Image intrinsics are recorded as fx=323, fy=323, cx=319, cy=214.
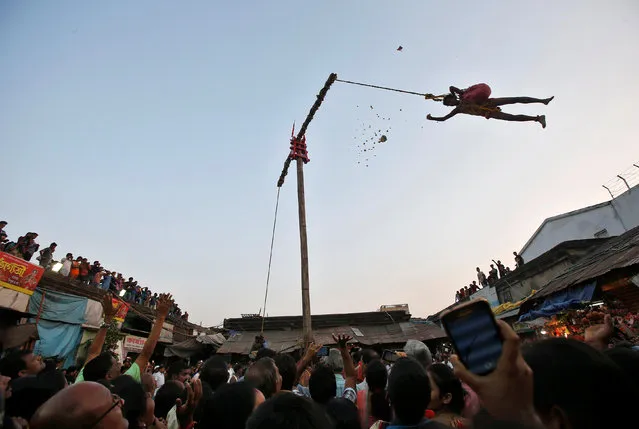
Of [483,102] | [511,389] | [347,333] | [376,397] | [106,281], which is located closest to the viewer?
[511,389]

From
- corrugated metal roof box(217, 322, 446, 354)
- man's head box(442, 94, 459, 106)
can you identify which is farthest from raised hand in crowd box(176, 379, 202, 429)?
corrugated metal roof box(217, 322, 446, 354)

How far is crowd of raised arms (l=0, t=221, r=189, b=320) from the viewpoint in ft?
36.8

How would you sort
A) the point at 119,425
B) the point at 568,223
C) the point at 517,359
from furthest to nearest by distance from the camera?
1. the point at 568,223
2. the point at 119,425
3. the point at 517,359

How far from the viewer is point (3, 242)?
10.7 meters

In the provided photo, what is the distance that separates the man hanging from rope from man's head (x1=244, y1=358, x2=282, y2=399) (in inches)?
305

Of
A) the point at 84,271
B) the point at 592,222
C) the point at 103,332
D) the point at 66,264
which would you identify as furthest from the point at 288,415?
the point at 592,222

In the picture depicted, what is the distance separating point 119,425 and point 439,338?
19.9 m

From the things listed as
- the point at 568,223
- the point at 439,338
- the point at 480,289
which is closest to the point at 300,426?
the point at 439,338

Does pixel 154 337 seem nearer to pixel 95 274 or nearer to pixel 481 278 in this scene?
pixel 95 274

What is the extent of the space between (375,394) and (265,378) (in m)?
1.20

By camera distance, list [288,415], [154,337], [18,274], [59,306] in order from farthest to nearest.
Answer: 1. [59,306]
2. [18,274]
3. [154,337]
4. [288,415]

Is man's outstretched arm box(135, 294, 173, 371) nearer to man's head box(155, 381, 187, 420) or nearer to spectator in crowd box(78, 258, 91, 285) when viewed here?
man's head box(155, 381, 187, 420)

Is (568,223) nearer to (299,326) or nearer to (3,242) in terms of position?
(299,326)

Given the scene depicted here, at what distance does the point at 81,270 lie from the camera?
14.1 metres
